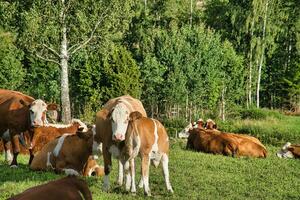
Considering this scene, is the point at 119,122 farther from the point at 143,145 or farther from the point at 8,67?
the point at 8,67

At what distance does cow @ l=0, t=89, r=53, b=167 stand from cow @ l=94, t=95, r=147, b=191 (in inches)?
67.8

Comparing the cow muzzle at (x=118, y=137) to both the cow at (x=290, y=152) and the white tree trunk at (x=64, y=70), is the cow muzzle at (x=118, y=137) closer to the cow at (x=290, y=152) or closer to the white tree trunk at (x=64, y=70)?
the cow at (x=290, y=152)

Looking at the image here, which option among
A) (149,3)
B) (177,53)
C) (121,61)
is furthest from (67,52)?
(149,3)

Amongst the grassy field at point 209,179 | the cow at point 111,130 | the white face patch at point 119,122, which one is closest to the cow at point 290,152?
the grassy field at point 209,179

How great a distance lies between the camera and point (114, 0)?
25.7m

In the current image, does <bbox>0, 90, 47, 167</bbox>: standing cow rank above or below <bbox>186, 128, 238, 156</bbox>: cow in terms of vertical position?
above

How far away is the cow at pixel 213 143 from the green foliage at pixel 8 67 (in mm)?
20938

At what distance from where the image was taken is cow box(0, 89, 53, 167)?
11.7 metres

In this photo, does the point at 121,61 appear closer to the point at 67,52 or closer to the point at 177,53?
the point at 177,53

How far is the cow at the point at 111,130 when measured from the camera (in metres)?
9.42

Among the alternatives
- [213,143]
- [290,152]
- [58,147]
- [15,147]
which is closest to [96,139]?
[58,147]

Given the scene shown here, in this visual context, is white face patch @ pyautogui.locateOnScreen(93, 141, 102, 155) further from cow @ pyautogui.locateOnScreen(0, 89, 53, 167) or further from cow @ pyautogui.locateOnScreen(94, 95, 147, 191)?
cow @ pyautogui.locateOnScreen(0, 89, 53, 167)

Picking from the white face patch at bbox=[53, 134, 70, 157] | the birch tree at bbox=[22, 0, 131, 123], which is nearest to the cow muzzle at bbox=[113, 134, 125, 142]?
the white face patch at bbox=[53, 134, 70, 157]

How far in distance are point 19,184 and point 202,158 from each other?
731 centimetres
